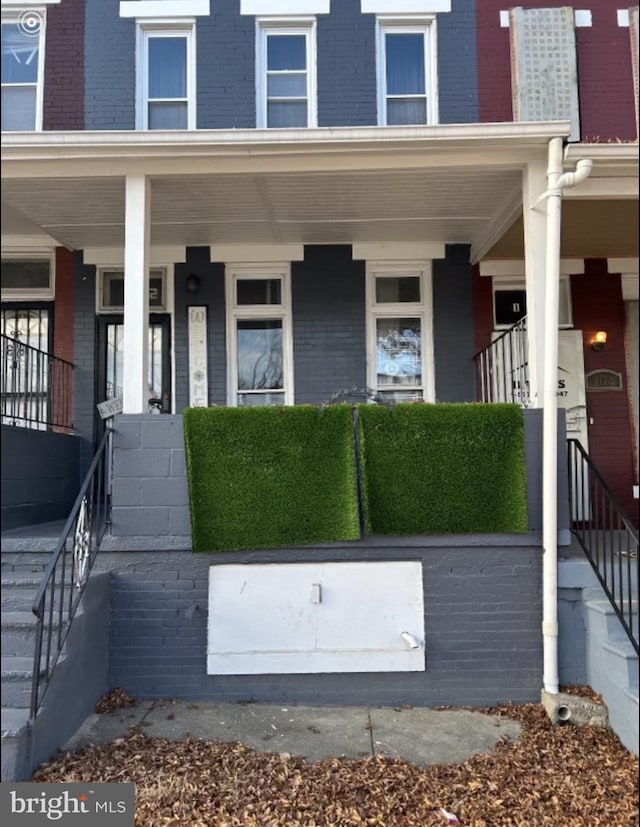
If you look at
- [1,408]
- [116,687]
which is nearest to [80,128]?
[1,408]

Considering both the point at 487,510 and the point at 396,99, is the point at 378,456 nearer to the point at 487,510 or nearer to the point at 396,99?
the point at 487,510

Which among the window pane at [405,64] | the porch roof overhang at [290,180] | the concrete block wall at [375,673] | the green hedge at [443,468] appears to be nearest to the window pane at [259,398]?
the porch roof overhang at [290,180]

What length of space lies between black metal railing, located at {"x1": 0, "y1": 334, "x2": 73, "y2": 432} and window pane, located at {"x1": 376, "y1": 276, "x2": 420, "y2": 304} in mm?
3358

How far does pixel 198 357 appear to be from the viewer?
6.43 metres

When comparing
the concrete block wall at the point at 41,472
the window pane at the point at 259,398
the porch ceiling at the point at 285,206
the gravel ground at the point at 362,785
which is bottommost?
the gravel ground at the point at 362,785

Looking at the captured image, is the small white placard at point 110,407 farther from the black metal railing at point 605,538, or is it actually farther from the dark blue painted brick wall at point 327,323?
the black metal railing at point 605,538

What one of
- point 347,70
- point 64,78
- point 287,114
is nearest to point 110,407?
point 287,114

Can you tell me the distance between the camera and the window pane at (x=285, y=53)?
6.54 meters

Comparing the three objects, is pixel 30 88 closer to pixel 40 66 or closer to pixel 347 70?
pixel 40 66

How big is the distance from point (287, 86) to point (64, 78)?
2349 millimetres

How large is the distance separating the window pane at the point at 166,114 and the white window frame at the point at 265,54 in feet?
2.69

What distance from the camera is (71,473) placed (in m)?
5.61

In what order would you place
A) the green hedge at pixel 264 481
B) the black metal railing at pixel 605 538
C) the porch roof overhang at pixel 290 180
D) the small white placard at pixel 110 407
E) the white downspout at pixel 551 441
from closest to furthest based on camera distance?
the black metal railing at pixel 605 538 < the white downspout at pixel 551 441 < the green hedge at pixel 264 481 < the porch roof overhang at pixel 290 180 < the small white placard at pixel 110 407

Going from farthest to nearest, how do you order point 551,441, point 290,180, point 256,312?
point 256,312
point 290,180
point 551,441
